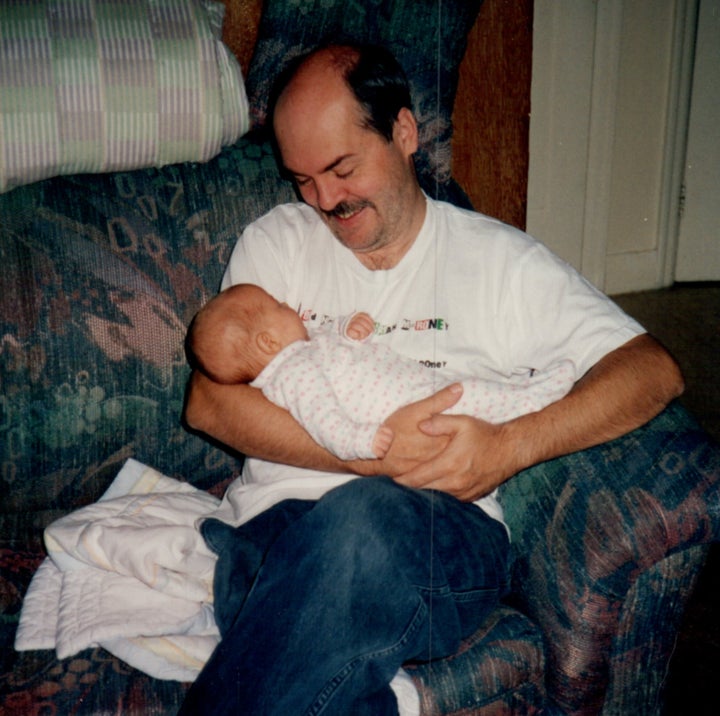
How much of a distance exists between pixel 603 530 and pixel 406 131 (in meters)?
0.87

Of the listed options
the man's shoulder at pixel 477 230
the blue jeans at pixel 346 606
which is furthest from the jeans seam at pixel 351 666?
the man's shoulder at pixel 477 230

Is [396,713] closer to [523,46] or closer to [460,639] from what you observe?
[460,639]

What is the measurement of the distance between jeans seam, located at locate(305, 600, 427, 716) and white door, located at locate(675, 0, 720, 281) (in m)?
3.36

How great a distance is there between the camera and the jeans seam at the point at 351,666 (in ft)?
3.06

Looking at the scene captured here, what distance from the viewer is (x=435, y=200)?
1.51 meters

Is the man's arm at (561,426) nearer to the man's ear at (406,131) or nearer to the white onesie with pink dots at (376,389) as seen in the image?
the white onesie with pink dots at (376,389)

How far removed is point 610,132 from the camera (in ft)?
10.9

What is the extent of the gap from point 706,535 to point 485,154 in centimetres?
141

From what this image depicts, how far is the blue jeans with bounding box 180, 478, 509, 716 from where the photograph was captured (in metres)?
0.95

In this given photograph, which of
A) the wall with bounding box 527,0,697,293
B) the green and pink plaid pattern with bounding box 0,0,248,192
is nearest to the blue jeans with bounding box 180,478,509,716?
the green and pink plaid pattern with bounding box 0,0,248,192

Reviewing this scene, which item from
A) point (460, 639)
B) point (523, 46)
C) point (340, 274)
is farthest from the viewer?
point (523, 46)

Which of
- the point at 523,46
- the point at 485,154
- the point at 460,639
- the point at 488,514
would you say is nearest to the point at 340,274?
the point at 488,514

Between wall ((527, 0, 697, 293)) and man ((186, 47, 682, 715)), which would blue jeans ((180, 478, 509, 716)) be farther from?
wall ((527, 0, 697, 293))

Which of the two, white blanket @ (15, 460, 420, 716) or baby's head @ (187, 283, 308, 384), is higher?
baby's head @ (187, 283, 308, 384)
